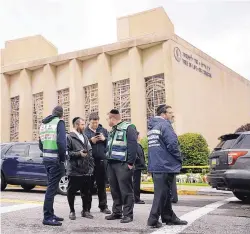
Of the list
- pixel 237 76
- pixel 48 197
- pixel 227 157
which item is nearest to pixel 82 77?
pixel 237 76

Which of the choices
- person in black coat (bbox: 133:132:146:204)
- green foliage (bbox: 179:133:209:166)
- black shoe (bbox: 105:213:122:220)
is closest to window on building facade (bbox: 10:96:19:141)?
green foliage (bbox: 179:133:209:166)

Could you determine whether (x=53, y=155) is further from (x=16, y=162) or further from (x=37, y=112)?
(x=37, y=112)

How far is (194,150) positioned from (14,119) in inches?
614

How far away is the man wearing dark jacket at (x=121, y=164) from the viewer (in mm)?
5891

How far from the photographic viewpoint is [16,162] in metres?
11.1

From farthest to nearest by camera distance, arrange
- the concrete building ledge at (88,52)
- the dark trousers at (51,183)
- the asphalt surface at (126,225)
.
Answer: the concrete building ledge at (88,52), the dark trousers at (51,183), the asphalt surface at (126,225)

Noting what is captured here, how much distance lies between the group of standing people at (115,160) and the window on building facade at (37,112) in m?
20.3

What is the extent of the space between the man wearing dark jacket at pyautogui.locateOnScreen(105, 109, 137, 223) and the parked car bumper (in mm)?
2608

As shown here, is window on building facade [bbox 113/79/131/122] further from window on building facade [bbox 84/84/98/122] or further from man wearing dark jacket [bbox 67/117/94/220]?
man wearing dark jacket [bbox 67/117/94/220]

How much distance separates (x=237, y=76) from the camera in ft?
95.2

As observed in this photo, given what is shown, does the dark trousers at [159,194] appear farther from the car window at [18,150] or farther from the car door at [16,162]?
the car window at [18,150]

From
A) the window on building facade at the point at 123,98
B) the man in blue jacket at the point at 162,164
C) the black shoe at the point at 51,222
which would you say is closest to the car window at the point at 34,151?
the black shoe at the point at 51,222

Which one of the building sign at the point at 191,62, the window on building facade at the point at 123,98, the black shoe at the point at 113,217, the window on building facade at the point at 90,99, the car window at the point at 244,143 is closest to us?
the black shoe at the point at 113,217

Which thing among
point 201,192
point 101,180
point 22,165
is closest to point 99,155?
point 101,180
